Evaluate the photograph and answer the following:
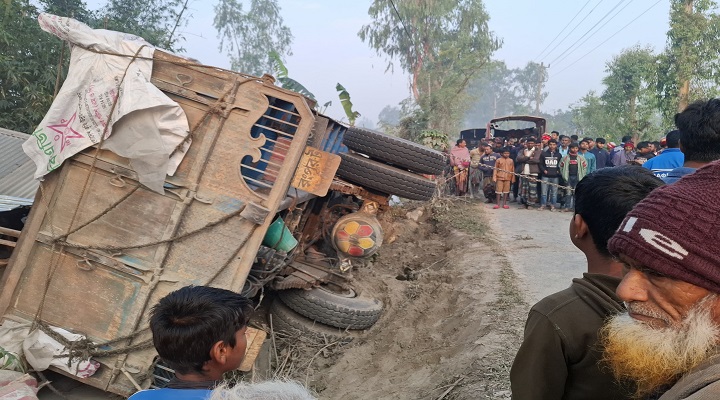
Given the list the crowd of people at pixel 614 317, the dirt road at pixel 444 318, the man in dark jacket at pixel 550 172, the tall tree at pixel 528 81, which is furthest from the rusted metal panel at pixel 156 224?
the tall tree at pixel 528 81

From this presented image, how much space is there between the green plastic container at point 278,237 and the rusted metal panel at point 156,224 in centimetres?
78

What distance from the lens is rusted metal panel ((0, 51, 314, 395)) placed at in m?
3.71

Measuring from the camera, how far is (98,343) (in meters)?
3.68

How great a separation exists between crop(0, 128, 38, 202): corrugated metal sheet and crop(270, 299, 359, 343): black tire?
2884 mm

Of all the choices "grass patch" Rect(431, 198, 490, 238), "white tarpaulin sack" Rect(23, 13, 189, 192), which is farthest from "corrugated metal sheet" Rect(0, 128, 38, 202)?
"grass patch" Rect(431, 198, 490, 238)

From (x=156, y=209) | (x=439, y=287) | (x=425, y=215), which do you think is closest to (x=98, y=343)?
(x=156, y=209)

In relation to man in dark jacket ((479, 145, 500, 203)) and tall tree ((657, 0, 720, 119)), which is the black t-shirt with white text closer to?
man in dark jacket ((479, 145, 500, 203))

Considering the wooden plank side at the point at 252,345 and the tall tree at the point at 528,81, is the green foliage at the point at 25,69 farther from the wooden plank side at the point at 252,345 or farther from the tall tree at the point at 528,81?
the tall tree at the point at 528,81

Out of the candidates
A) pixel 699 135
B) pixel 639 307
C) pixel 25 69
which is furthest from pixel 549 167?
pixel 639 307

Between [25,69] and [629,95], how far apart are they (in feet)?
63.9

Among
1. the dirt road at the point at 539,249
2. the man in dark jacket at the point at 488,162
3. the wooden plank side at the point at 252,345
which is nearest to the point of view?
the wooden plank side at the point at 252,345

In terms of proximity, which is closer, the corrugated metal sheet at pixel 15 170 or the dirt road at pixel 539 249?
the corrugated metal sheet at pixel 15 170

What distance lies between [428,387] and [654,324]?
3.14 m

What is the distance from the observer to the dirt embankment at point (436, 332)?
4.07 meters
